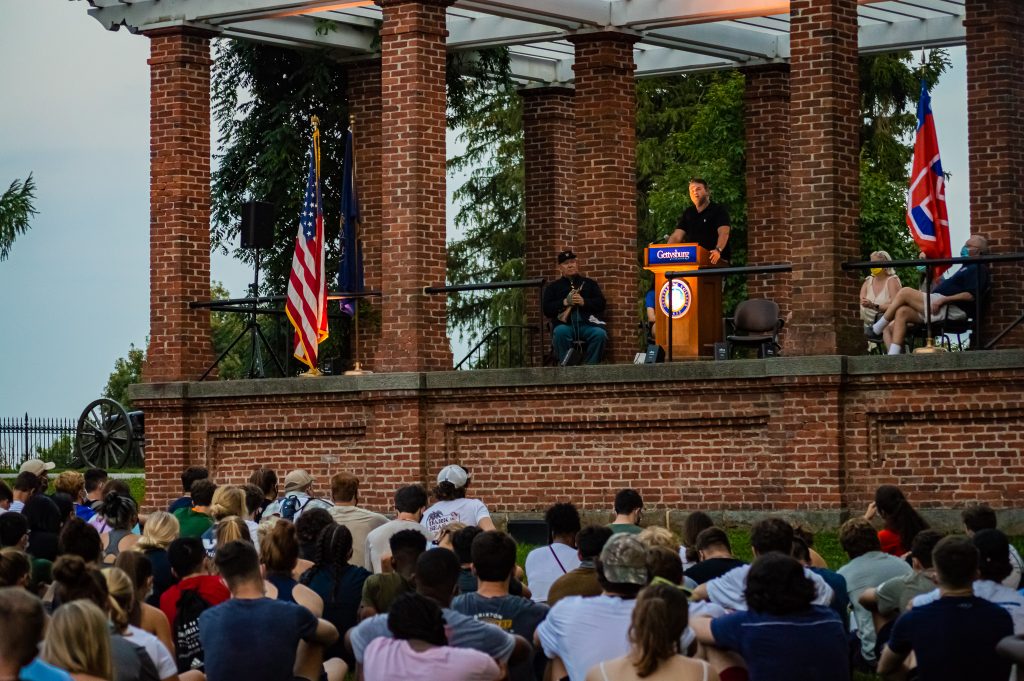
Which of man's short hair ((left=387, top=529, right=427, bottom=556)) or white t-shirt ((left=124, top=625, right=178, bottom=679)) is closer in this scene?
white t-shirt ((left=124, top=625, right=178, bottom=679))

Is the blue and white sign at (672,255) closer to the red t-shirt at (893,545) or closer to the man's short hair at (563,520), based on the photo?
the red t-shirt at (893,545)

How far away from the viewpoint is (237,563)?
28.8 feet

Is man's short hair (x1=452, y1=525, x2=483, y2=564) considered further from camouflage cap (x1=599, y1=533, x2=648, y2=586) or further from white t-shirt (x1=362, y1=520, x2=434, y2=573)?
white t-shirt (x1=362, y1=520, x2=434, y2=573)

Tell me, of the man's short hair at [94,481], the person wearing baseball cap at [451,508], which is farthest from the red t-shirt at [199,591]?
the man's short hair at [94,481]

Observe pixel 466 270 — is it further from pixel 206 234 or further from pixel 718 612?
pixel 718 612

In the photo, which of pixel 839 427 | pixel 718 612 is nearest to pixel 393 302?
pixel 839 427

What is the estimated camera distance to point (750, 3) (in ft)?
74.8

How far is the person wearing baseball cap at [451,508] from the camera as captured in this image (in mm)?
13250

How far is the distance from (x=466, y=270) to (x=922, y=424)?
1044 inches

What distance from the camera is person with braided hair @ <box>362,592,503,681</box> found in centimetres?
802

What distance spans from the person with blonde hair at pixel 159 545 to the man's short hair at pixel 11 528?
0.92 metres

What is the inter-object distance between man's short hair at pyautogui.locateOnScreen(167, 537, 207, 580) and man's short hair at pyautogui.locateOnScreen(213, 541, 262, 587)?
1.03m

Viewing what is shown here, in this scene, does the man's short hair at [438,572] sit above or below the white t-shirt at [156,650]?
above

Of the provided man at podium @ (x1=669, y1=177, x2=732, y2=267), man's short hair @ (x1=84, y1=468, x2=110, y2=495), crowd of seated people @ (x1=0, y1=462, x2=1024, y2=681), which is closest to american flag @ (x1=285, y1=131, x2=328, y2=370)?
man at podium @ (x1=669, y1=177, x2=732, y2=267)
